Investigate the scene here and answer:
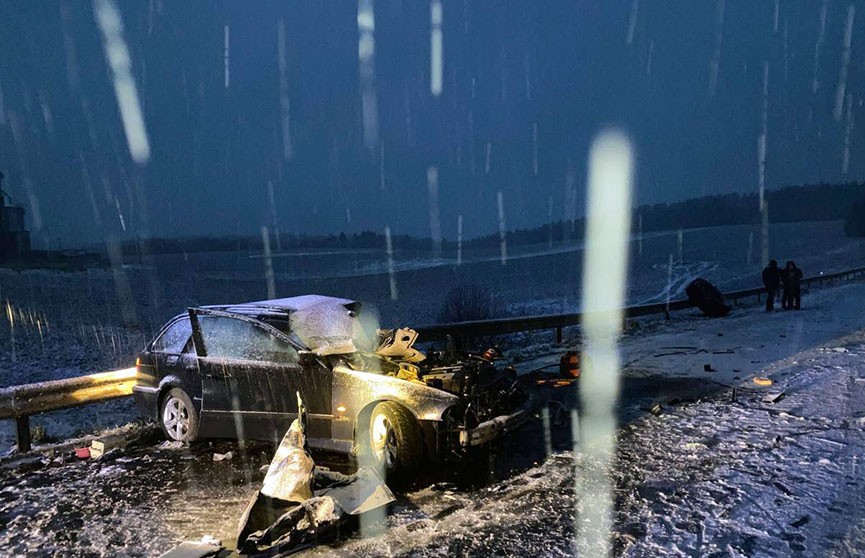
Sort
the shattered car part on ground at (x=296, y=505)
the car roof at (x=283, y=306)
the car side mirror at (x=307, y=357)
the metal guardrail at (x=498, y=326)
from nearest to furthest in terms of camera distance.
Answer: the shattered car part on ground at (x=296, y=505), the car side mirror at (x=307, y=357), the car roof at (x=283, y=306), the metal guardrail at (x=498, y=326)

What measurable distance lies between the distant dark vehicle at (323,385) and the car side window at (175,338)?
0.6 inches

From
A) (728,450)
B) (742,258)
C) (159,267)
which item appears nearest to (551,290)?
(742,258)

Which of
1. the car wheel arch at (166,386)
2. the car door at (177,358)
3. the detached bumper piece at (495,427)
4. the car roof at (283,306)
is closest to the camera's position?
the detached bumper piece at (495,427)

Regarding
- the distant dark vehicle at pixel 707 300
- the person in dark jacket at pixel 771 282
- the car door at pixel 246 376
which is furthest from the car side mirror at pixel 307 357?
the person in dark jacket at pixel 771 282

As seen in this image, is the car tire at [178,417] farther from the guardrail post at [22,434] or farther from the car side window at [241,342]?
the guardrail post at [22,434]

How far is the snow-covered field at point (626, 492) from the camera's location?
14.0 ft

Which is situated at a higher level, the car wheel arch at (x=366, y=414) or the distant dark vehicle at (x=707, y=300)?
the car wheel arch at (x=366, y=414)

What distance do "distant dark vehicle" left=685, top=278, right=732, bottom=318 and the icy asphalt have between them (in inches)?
452

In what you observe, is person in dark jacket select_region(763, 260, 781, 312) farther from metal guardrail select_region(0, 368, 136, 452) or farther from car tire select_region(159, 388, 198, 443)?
metal guardrail select_region(0, 368, 136, 452)

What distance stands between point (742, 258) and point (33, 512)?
238 feet

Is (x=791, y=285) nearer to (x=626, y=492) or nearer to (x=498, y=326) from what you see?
(x=498, y=326)

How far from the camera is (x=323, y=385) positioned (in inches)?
239

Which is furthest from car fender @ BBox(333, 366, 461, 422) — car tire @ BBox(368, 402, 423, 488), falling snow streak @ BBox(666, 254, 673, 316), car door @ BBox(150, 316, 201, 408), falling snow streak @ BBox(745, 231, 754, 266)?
falling snow streak @ BBox(745, 231, 754, 266)

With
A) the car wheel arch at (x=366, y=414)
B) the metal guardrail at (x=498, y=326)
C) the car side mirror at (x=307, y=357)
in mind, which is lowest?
the metal guardrail at (x=498, y=326)
